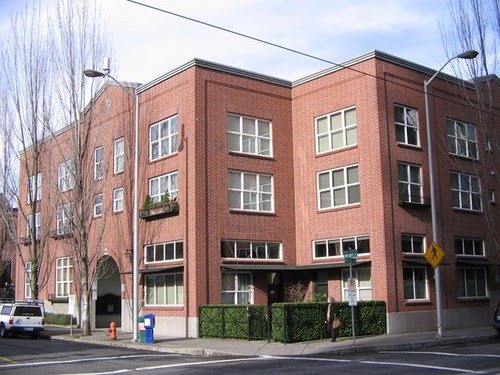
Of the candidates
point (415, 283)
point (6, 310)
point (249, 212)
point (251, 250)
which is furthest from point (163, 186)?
point (415, 283)

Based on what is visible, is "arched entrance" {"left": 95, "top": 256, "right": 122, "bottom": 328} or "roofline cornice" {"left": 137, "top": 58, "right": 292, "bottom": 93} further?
"arched entrance" {"left": 95, "top": 256, "right": 122, "bottom": 328}

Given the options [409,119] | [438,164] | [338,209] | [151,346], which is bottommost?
[151,346]

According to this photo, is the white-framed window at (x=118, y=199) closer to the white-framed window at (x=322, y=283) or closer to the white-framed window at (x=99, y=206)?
the white-framed window at (x=99, y=206)

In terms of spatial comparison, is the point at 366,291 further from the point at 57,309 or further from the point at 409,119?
the point at 57,309

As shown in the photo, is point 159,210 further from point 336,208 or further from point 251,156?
point 336,208

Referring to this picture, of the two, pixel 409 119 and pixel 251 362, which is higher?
pixel 409 119

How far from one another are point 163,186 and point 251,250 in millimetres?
5112

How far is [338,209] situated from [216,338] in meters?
7.90

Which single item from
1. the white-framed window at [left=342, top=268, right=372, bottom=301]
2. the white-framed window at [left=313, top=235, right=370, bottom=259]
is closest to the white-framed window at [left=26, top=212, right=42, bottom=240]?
the white-framed window at [left=313, top=235, right=370, bottom=259]

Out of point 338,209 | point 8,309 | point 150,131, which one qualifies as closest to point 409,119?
point 338,209

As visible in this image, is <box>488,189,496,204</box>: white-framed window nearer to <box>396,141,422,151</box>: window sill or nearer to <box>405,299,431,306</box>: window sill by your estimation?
<box>396,141,422,151</box>: window sill

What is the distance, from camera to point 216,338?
24453 millimetres

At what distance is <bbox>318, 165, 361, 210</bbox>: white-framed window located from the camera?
90.2 ft

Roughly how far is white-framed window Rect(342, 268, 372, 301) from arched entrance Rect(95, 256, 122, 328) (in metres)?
13.2
